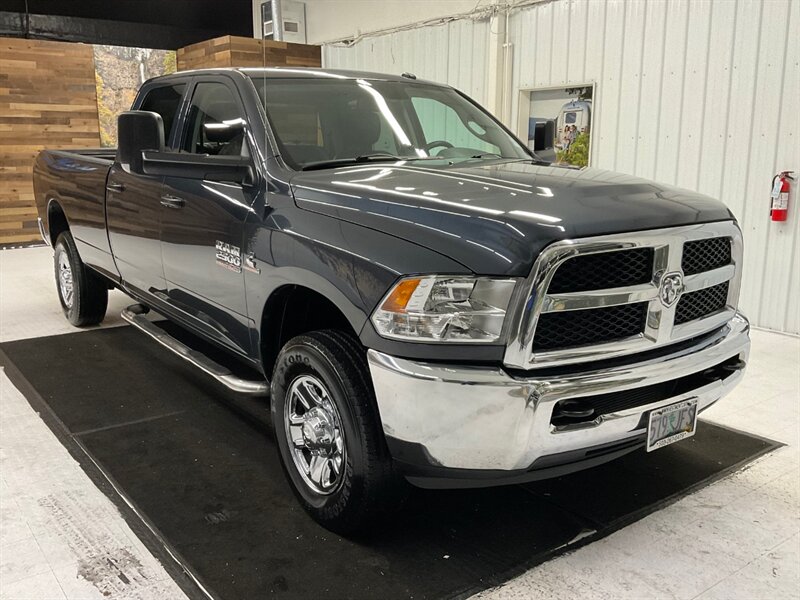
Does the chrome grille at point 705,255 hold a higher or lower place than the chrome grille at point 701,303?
higher

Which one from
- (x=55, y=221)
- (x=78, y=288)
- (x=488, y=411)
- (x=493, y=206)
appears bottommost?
(x=78, y=288)

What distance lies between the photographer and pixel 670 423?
2.38 metres

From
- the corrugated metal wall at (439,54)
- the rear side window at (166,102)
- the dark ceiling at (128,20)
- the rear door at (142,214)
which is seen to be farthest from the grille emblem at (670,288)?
the dark ceiling at (128,20)

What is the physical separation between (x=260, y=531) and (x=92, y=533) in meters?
0.60

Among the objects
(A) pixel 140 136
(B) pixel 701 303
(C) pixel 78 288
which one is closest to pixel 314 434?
(B) pixel 701 303

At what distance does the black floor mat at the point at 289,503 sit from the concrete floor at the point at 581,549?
0.31ft

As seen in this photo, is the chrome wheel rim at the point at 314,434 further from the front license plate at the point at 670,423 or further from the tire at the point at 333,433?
the front license plate at the point at 670,423

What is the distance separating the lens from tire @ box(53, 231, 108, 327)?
5105 mm

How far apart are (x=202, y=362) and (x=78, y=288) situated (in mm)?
2367

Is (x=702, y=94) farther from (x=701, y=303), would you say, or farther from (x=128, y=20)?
(x=128, y=20)

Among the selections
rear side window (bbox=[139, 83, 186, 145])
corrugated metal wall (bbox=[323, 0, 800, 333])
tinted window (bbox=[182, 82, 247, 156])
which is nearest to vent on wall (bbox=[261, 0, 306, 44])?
corrugated metal wall (bbox=[323, 0, 800, 333])

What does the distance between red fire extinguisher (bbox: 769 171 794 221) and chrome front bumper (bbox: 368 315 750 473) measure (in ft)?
12.6

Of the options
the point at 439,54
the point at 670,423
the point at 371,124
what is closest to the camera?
the point at 670,423

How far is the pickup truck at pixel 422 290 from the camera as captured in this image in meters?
2.06
